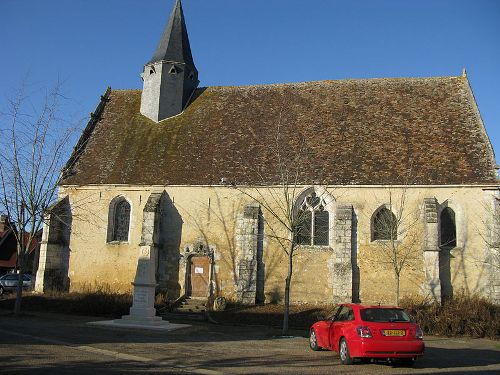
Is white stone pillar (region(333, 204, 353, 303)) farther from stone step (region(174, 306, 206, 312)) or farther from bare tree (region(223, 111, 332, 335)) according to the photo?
stone step (region(174, 306, 206, 312))

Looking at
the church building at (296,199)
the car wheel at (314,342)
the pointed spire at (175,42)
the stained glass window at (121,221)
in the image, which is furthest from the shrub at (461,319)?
the pointed spire at (175,42)

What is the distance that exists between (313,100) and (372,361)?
18.0 m

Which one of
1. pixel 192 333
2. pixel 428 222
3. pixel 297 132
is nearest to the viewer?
pixel 192 333

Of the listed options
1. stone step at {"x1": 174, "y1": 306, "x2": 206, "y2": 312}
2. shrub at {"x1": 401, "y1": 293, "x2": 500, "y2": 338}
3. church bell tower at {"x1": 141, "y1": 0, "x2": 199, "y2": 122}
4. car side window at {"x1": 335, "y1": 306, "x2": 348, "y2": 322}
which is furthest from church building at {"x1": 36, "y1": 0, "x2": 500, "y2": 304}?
car side window at {"x1": 335, "y1": 306, "x2": 348, "y2": 322}

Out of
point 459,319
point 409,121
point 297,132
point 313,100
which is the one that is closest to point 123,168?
point 297,132

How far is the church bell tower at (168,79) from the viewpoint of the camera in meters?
27.6

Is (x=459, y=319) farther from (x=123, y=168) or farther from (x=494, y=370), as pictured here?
(x=123, y=168)

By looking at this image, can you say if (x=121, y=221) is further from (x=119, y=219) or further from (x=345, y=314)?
(x=345, y=314)

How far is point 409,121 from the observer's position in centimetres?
2419

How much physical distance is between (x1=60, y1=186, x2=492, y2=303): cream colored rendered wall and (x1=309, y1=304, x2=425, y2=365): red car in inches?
446

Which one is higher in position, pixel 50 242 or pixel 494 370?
pixel 50 242

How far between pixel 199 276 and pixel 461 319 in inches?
450

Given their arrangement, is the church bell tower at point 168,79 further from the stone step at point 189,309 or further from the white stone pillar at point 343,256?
the white stone pillar at point 343,256

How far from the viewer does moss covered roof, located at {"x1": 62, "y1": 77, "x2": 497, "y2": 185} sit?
22156 mm
